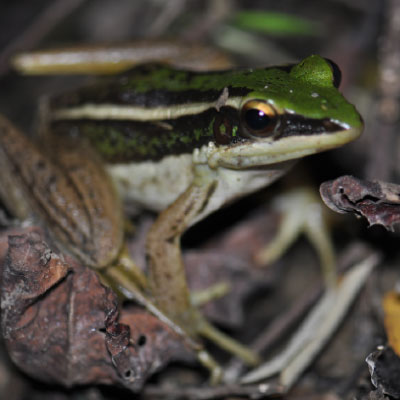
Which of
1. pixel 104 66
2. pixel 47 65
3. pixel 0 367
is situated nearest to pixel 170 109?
pixel 104 66

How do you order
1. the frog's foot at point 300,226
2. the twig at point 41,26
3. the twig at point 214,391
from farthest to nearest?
the twig at point 41,26
the frog's foot at point 300,226
the twig at point 214,391

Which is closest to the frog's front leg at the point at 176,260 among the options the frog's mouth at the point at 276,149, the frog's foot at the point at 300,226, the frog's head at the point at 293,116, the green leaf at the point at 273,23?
the frog's mouth at the point at 276,149

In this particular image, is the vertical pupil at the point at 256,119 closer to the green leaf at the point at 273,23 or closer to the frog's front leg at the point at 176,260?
the frog's front leg at the point at 176,260

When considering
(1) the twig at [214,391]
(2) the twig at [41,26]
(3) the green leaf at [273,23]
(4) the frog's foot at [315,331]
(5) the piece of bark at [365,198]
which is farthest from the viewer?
(2) the twig at [41,26]

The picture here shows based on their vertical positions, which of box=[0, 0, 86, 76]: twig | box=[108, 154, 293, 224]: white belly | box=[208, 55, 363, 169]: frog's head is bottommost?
box=[108, 154, 293, 224]: white belly

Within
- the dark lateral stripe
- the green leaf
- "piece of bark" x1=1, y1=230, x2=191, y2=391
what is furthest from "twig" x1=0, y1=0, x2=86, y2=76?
"piece of bark" x1=1, y1=230, x2=191, y2=391

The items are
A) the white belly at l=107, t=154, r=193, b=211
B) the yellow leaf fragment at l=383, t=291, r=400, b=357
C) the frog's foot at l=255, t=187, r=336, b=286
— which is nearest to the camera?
the yellow leaf fragment at l=383, t=291, r=400, b=357

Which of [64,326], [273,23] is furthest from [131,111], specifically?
[273,23]

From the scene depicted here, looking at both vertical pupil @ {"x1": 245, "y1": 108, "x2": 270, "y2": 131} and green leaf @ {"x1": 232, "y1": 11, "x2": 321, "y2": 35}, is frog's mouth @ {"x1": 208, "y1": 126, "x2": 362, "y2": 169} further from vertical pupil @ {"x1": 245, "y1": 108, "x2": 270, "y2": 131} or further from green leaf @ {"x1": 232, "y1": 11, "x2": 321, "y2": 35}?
green leaf @ {"x1": 232, "y1": 11, "x2": 321, "y2": 35}
